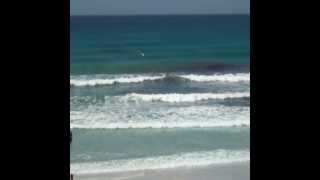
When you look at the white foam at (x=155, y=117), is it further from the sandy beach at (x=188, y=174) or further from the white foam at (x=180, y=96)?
the sandy beach at (x=188, y=174)

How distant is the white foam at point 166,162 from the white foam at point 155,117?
2.08 meters

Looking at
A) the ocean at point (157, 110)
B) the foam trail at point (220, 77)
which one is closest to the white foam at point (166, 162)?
the ocean at point (157, 110)

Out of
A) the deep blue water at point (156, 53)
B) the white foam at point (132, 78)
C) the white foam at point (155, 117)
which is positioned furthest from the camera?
the deep blue water at point (156, 53)

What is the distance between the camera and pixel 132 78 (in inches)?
755

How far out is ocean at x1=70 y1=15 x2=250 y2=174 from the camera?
8297 millimetres

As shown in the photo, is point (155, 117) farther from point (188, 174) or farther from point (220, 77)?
point (220, 77)

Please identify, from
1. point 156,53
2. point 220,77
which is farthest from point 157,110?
point 156,53

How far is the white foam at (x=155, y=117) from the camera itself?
10636mm
